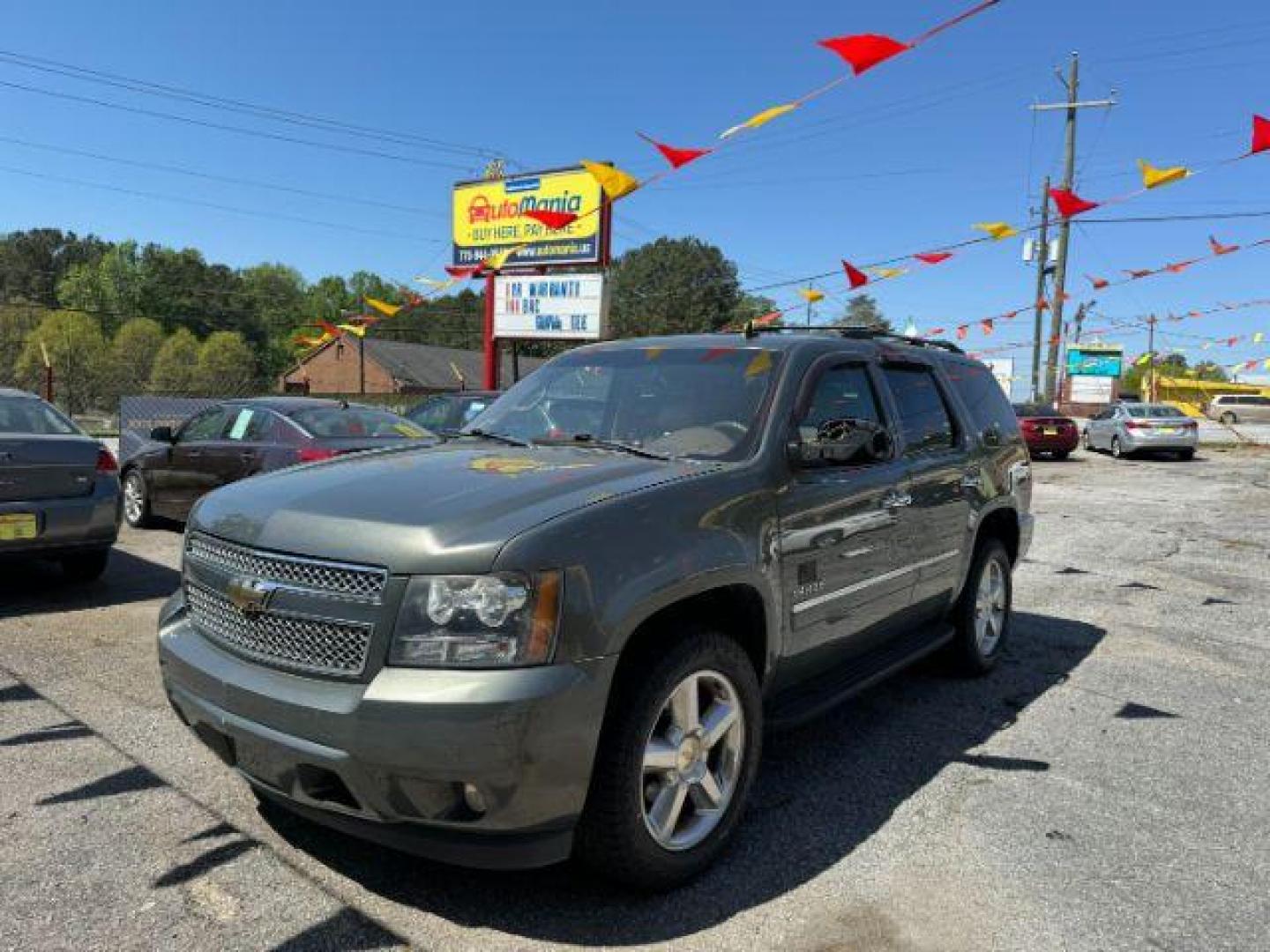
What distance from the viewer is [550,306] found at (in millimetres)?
21516

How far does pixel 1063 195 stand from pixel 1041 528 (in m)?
4.10

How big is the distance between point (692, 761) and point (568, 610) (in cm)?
81

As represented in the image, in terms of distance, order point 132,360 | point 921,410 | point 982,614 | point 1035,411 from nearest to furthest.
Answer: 1. point 921,410
2. point 982,614
3. point 1035,411
4. point 132,360

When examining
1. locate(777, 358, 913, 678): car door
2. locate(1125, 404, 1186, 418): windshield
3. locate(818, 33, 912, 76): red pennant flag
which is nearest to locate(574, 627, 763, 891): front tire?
locate(777, 358, 913, 678): car door

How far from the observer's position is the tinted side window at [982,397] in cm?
522

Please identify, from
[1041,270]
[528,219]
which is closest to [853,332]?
[528,219]

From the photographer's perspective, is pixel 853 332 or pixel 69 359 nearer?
pixel 853 332

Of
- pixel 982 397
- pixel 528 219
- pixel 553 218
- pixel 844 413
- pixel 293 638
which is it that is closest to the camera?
pixel 293 638

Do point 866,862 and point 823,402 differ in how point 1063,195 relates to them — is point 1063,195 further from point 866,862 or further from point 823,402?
point 866,862

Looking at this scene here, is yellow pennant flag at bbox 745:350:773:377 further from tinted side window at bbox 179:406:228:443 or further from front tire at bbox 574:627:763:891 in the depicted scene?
tinted side window at bbox 179:406:228:443

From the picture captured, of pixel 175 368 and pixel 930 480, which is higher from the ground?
pixel 175 368

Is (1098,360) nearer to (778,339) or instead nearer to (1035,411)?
(1035,411)

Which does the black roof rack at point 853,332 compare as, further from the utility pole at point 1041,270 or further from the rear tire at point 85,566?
the utility pole at point 1041,270

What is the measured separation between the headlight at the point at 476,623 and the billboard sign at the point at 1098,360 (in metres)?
56.4
